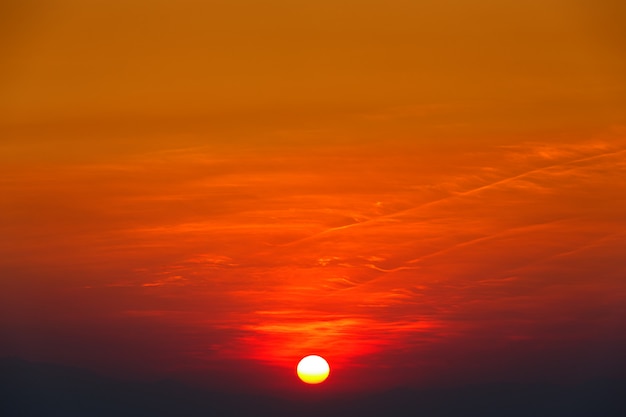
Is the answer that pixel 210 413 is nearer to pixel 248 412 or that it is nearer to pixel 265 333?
pixel 248 412

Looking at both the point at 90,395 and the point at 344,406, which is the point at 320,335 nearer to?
the point at 344,406

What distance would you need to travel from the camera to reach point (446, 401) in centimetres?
2502

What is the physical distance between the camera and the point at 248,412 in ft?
84.1

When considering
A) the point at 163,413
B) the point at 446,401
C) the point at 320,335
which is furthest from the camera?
the point at 163,413

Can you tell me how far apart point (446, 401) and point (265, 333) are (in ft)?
21.3

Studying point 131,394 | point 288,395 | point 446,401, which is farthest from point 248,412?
point 446,401

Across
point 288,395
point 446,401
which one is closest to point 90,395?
point 288,395

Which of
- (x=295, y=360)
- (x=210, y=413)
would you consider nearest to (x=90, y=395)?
(x=210, y=413)

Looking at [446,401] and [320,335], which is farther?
[446,401]

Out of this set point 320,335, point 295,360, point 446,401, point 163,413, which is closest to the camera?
point 320,335

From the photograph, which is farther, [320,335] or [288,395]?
→ [288,395]

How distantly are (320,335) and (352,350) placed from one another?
133 cm

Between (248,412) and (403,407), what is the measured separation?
4.01 m

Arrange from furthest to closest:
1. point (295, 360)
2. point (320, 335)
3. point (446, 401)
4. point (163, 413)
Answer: point (163, 413) → point (446, 401) → point (295, 360) → point (320, 335)
